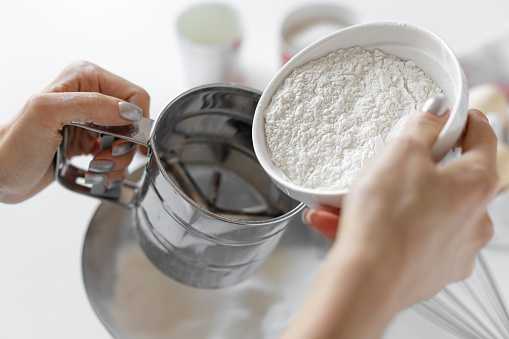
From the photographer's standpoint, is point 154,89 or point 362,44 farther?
point 154,89

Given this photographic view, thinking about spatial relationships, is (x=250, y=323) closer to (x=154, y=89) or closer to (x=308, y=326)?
(x=308, y=326)

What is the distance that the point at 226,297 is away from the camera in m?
0.49

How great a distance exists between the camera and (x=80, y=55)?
0.72 meters

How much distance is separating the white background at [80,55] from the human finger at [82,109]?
0.72 feet

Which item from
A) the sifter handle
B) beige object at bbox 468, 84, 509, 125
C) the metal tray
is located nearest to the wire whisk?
the metal tray

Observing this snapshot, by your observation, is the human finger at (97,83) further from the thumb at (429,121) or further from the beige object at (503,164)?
the beige object at (503,164)

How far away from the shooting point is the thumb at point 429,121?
292mm

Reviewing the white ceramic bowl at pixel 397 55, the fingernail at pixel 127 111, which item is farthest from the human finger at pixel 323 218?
the fingernail at pixel 127 111

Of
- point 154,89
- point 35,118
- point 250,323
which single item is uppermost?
point 35,118

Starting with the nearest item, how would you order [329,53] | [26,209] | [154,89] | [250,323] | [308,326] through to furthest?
[308,326] → [329,53] → [250,323] → [26,209] → [154,89]

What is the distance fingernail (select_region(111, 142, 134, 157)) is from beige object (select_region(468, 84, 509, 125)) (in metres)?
0.40

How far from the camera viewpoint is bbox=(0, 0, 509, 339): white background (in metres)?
0.56

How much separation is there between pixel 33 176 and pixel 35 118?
8 cm

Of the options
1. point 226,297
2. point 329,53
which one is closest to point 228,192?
point 226,297
